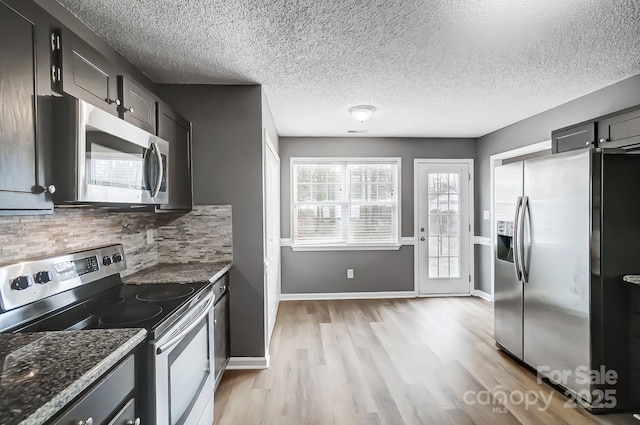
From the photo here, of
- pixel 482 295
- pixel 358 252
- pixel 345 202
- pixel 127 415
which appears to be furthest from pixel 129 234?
pixel 482 295

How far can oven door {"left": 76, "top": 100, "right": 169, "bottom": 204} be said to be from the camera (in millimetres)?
1318

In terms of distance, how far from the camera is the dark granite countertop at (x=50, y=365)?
752 mm

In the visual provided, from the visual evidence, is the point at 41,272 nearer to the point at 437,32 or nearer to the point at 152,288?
the point at 152,288

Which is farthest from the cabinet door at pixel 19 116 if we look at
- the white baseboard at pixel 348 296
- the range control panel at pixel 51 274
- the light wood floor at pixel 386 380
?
the white baseboard at pixel 348 296

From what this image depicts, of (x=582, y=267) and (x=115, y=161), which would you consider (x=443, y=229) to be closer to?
(x=582, y=267)

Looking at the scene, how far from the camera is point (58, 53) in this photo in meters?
1.32

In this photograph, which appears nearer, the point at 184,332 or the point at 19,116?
the point at 19,116

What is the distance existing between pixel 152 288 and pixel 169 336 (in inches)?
25.8

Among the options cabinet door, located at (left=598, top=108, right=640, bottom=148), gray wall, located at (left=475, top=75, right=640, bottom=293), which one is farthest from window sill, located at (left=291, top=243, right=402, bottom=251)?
cabinet door, located at (left=598, top=108, right=640, bottom=148)

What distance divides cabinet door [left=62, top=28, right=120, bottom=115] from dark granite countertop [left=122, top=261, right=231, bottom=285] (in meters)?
1.06

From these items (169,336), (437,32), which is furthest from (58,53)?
(437,32)

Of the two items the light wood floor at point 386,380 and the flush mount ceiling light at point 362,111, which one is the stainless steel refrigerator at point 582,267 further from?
the flush mount ceiling light at point 362,111

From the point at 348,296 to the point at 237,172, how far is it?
112 inches

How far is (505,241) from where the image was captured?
302 cm
